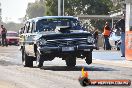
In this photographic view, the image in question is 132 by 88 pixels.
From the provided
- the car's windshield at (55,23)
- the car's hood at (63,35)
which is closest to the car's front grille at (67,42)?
the car's hood at (63,35)

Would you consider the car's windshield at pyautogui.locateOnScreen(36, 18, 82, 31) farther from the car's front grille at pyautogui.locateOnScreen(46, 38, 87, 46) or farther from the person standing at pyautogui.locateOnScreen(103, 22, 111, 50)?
the person standing at pyautogui.locateOnScreen(103, 22, 111, 50)

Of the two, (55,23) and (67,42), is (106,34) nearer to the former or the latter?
(55,23)

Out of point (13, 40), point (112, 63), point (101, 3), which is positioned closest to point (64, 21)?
point (112, 63)

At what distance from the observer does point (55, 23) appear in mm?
19469

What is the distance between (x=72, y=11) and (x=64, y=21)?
67007mm

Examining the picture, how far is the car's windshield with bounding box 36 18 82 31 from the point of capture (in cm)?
1930

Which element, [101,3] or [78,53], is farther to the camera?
[101,3]

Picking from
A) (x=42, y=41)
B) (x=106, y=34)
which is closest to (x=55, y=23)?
(x=42, y=41)

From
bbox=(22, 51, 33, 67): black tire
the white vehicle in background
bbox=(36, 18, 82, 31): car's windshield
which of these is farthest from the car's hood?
the white vehicle in background

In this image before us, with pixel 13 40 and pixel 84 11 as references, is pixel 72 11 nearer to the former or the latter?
pixel 84 11

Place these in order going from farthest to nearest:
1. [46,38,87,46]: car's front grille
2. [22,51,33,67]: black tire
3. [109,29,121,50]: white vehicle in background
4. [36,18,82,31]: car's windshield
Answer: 1. [109,29,121,50]: white vehicle in background
2. [22,51,33,67]: black tire
3. [36,18,82,31]: car's windshield
4. [46,38,87,46]: car's front grille

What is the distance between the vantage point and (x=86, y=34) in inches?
710

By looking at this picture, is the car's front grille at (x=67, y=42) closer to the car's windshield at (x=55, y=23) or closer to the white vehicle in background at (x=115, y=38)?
the car's windshield at (x=55, y=23)

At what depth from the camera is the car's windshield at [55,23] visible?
19297 millimetres
